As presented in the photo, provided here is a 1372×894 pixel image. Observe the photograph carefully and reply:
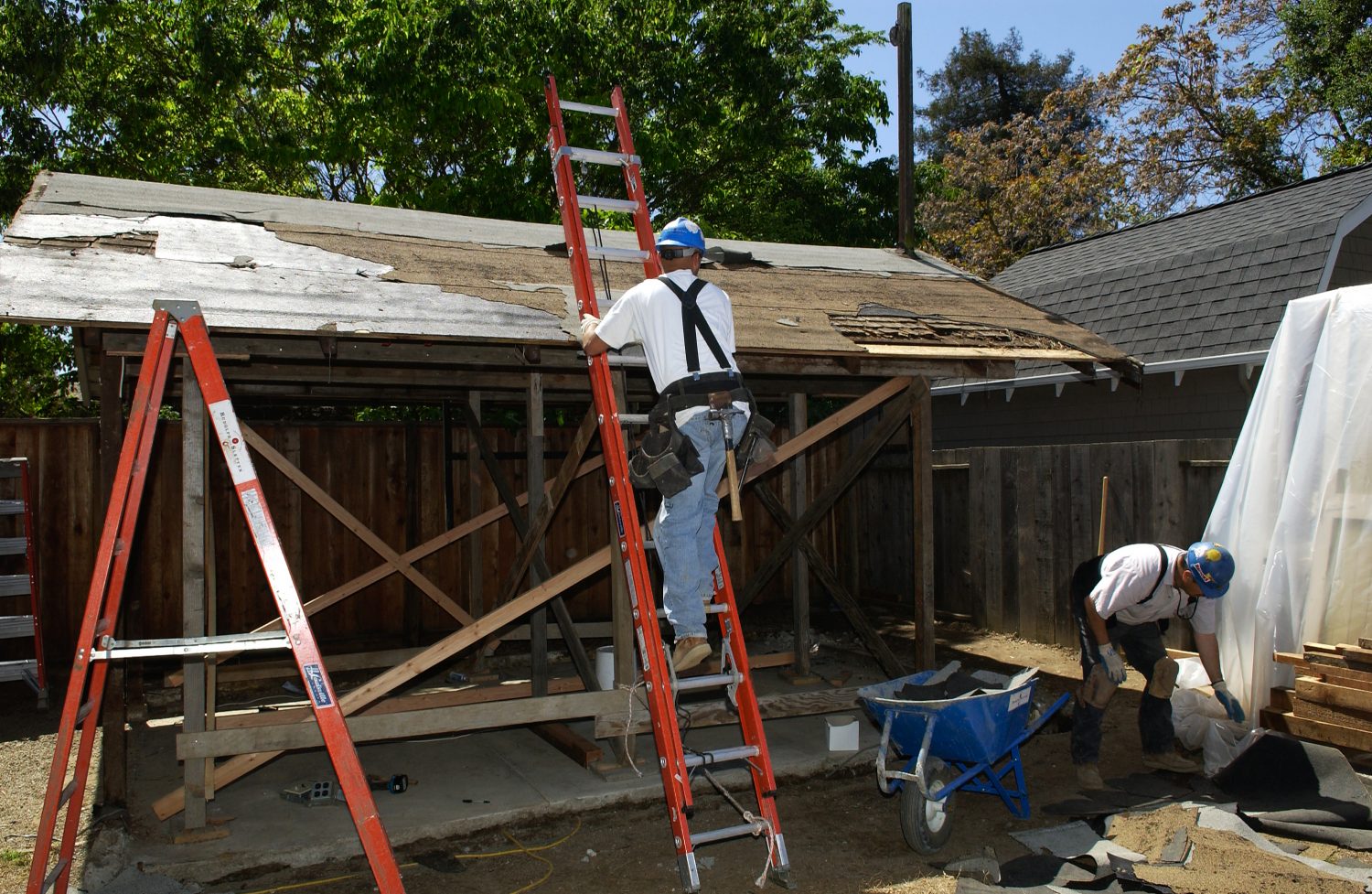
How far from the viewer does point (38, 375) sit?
51.7ft

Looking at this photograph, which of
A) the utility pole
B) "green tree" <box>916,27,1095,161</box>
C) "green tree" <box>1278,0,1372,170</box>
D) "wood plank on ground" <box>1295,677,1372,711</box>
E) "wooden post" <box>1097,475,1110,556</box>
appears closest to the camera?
"wood plank on ground" <box>1295,677,1372,711</box>

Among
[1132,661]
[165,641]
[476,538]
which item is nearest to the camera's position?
[165,641]

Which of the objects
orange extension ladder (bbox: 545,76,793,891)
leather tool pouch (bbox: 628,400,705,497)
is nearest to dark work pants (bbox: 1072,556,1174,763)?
orange extension ladder (bbox: 545,76,793,891)

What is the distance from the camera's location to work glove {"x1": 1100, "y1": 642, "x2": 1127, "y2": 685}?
5.92 meters

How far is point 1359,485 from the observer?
6.39 m

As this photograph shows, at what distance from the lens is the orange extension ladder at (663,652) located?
4512 mm

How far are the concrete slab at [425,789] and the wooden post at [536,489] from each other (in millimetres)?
537

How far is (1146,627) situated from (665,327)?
3.73 m

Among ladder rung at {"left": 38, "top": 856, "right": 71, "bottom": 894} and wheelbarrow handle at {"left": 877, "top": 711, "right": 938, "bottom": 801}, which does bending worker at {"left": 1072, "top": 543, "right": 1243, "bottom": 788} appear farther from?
ladder rung at {"left": 38, "top": 856, "right": 71, "bottom": 894}

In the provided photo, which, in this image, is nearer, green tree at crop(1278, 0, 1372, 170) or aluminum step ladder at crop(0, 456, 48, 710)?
aluminum step ladder at crop(0, 456, 48, 710)

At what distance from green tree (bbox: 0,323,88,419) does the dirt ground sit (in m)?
9.65

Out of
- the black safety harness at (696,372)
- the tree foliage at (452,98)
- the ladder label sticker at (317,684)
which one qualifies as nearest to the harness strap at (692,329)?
the black safety harness at (696,372)

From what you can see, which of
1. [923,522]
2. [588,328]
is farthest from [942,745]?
[588,328]

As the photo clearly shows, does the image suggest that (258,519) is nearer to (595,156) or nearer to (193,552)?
(193,552)
